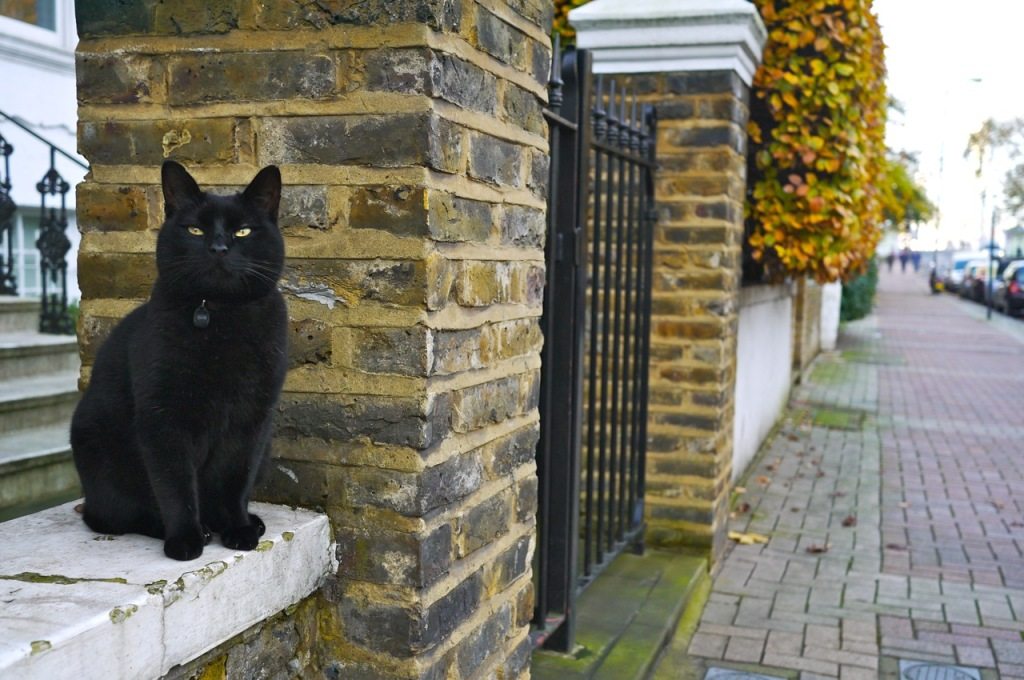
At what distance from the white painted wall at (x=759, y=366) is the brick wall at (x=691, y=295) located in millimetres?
1259

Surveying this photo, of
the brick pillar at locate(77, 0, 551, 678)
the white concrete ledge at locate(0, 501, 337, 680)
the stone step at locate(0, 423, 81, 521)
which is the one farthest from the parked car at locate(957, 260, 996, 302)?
the white concrete ledge at locate(0, 501, 337, 680)

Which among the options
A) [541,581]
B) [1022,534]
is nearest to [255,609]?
[541,581]

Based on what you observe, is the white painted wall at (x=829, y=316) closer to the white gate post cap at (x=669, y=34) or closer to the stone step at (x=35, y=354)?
the white gate post cap at (x=669, y=34)

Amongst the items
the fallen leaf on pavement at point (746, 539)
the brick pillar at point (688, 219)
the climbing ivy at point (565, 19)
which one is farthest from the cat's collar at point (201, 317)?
the climbing ivy at point (565, 19)

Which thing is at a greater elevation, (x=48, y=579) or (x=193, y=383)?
(x=193, y=383)

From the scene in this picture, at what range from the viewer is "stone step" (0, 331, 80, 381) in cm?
570

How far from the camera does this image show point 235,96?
201cm

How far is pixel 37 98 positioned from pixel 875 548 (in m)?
8.01

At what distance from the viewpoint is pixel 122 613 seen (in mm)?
1496

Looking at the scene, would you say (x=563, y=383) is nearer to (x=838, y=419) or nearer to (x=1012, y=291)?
(x=838, y=419)

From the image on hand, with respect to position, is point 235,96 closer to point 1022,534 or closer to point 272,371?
point 272,371

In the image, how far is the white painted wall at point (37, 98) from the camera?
8.59 metres

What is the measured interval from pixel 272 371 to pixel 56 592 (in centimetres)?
52

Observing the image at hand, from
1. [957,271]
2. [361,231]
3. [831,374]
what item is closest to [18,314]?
[361,231]
